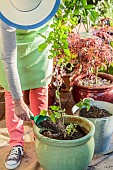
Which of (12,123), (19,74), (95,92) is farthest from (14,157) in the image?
(95,92)

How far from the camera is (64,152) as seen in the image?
1.57 m

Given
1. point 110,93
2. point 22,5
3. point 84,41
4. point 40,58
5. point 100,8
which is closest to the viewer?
point 22,5

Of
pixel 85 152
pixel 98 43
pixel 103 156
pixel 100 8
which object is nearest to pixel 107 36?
pixel 98 43

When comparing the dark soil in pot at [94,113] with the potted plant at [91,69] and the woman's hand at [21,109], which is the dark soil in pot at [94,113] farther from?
the woman's hand at [21,109]

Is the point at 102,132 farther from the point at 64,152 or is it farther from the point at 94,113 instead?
the point at 64,152

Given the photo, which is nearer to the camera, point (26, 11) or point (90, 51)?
point (26, 11)

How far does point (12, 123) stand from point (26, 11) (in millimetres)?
921

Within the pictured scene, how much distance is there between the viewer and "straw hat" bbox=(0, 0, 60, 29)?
1.08 meters

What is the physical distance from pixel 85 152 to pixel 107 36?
0.97 metres

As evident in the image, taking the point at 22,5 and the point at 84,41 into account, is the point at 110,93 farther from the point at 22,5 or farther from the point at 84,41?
the point at 22,5

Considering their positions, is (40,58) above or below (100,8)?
below

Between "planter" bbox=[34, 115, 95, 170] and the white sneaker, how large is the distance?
0.27 meters

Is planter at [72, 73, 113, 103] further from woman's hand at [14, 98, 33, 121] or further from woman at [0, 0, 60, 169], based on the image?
woman's hand at [14, 98, 33, 121]

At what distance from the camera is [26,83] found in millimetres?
1861
